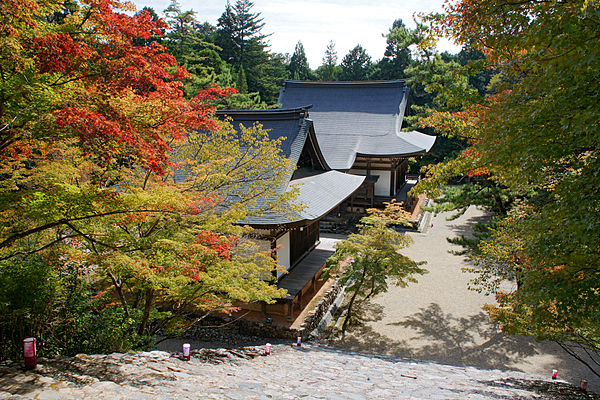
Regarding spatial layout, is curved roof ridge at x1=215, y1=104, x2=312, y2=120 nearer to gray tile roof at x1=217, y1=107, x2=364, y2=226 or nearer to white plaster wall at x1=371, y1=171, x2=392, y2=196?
gray tile roof at x1=217, y1=107, x2=364, y2=226

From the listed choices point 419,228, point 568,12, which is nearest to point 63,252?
point 568,12

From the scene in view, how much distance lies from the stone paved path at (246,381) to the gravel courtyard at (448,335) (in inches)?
91.9

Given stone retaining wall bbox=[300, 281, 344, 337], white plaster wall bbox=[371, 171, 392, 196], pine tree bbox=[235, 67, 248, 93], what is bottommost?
stone retaining wall bbox=[300, 281, 344, 337]

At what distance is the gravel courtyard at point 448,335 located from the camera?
8750 millimetres

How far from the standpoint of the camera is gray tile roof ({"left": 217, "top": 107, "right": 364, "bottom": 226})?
11.5 m

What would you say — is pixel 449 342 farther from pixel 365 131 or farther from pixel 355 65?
pixel 355 65

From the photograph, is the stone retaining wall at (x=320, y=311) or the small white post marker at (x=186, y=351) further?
the stone retaining wall at (x=320, y=311)

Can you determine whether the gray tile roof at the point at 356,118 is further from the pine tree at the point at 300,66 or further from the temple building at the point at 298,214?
the pine tree at the point at 300,66

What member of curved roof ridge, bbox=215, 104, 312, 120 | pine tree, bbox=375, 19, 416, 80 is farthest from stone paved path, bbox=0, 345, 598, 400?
pine tree, bbox=375, 19, 416, 80

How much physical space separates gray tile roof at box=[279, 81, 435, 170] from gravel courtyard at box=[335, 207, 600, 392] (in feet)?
26.0

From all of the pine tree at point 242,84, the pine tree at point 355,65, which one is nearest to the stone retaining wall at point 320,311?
the pine tree at point 242,84

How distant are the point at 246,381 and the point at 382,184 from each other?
1847 cm

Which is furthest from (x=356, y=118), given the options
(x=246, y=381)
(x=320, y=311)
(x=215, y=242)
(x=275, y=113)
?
(x=246, y=381)

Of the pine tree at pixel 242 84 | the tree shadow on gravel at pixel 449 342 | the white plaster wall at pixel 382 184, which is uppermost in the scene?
the pine tree at pixel 242 84
